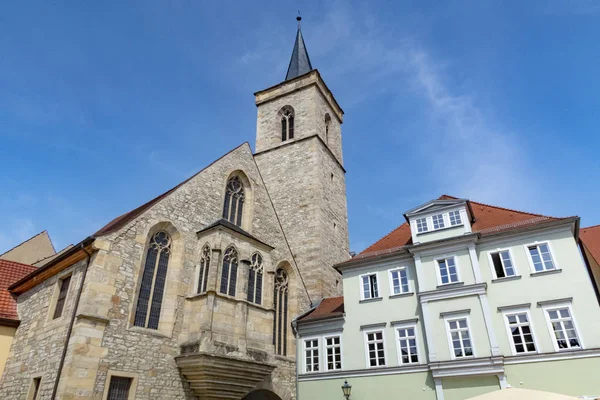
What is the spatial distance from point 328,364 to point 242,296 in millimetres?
4991

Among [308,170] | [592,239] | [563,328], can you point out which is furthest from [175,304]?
[592,239]

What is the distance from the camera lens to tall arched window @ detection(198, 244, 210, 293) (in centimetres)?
1332

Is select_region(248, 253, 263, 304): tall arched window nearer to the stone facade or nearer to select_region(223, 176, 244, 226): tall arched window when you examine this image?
the stone facade

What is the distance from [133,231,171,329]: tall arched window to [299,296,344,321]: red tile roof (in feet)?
21.6

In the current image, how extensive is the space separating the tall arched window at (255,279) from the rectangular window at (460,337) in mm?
6726

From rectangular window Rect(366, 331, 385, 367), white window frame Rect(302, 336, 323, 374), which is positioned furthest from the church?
rectangular window Rect(366, 331, 385, 367)

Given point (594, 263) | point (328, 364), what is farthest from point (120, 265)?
point (594, 263)

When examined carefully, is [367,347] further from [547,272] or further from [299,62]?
[299,62]

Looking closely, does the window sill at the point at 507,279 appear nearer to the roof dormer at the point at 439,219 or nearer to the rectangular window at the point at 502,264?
the rectangular window at the point at 502,264

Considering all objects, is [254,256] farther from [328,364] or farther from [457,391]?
[457,391]

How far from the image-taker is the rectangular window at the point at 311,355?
1630 cm

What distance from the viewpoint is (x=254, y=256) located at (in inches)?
598

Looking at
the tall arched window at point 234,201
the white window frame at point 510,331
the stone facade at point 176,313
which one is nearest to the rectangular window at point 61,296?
the stone facade at point 176,313

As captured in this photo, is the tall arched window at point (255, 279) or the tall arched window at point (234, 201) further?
the tall arched window at point (234, 201)
